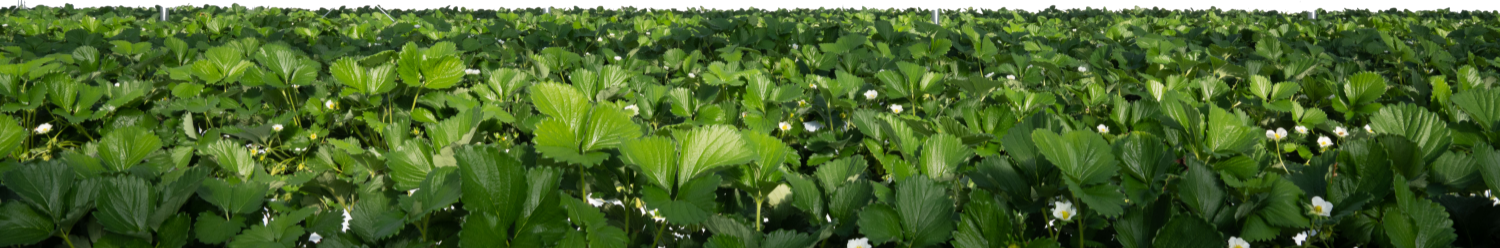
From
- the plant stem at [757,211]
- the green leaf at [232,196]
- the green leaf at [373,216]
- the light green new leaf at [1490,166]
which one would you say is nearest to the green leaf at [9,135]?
the green leaf at [232,196]

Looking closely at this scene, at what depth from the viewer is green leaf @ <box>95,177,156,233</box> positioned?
33.8 inches

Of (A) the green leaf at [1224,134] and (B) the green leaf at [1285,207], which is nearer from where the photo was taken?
(B) the green leaf at [1285,207]

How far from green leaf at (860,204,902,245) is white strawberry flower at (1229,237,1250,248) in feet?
1.32

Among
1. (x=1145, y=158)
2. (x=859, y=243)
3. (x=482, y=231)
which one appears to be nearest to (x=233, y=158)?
(x=482, y=231)

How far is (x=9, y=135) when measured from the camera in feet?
3.83

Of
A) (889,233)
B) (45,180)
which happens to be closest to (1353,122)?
(889,233)

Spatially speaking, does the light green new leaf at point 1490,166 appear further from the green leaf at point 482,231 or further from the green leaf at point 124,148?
the green leaf at point 124,148

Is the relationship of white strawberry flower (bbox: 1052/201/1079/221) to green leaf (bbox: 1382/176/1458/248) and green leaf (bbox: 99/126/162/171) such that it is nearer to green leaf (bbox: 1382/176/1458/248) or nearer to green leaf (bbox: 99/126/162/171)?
green leaf (bbox: 1382/176/1458/248)

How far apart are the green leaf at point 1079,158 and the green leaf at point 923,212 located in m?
0.13

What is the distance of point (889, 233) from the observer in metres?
0.85

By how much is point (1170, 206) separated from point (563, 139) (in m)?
0.71

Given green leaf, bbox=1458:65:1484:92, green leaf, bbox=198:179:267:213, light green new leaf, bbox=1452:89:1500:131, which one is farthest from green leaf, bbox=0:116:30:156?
green leaf, bbox=1458:65:1484:92

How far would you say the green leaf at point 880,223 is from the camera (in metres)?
0.84

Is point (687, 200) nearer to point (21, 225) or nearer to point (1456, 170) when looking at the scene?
point (21, 225)
